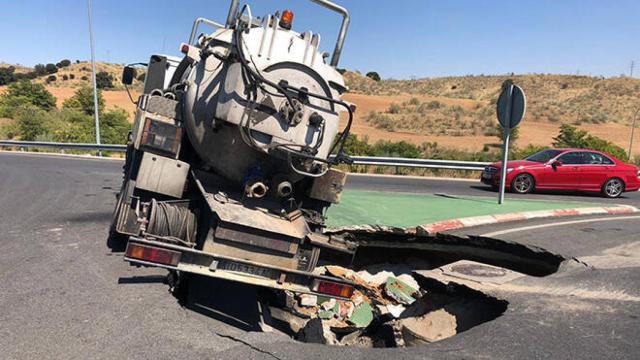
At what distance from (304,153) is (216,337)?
6.59 ft

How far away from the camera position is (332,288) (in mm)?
4754

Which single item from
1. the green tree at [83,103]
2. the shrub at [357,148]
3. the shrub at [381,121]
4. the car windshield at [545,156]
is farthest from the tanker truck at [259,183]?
the green tree at [83,103]

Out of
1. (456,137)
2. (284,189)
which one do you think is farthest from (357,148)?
(456,137)

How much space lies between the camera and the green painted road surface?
8.55 meters

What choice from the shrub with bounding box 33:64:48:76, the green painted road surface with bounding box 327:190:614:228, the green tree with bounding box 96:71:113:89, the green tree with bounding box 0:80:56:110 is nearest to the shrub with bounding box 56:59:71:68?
the shrub with bounding box 33:64:48:76

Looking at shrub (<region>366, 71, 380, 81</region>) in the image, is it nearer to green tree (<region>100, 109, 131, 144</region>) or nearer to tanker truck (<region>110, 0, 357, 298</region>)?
green tree (<region>100, 109, 131, 144</region>)

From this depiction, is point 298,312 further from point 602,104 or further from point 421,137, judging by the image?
point 602,104

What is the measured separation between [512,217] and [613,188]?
7.50 metres

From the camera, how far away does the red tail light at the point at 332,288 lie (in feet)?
15.4

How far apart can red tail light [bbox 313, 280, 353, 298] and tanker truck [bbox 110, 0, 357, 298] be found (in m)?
0.01

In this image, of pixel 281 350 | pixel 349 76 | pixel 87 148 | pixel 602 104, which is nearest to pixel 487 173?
pixel 281 350

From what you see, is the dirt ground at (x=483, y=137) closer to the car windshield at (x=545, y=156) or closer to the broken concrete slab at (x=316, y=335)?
the car windshield at (x=545, y=156)

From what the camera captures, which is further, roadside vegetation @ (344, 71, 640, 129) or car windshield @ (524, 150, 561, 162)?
roadside vegetation @ (344, 71, 640, 129)

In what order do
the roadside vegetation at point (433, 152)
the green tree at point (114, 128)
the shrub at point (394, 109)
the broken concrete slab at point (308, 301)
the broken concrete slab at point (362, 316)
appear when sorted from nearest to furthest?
the broken concrete slab at point (362, 316) → the broken concrete slab at point (308, 301) → the roadside vegetation at point (433, 152) → the green tree at point (114, 128) → the shrub at point (394, 109)
